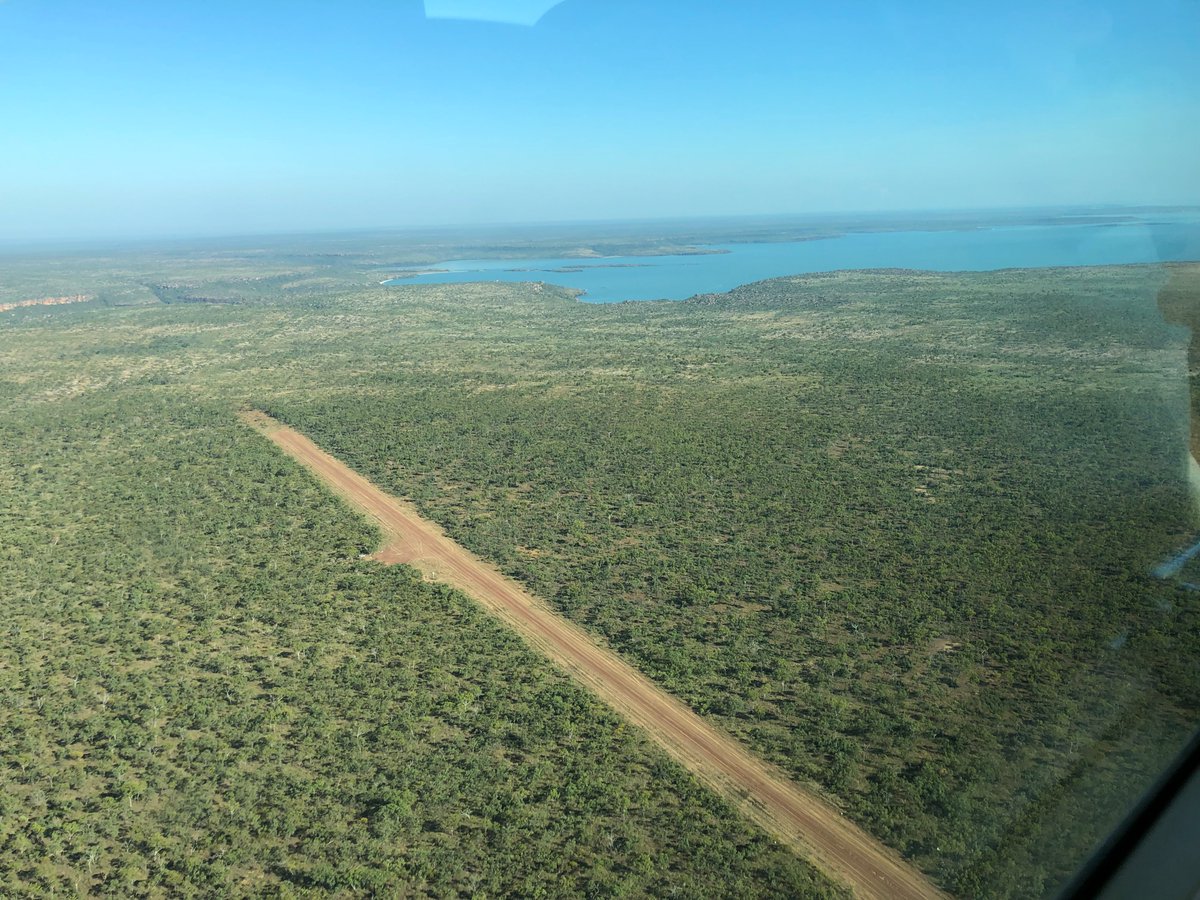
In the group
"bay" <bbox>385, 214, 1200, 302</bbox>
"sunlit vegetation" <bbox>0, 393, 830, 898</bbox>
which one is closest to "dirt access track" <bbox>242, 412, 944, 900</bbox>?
"sunlit vegetation" <bbox>0, 393, 830, 898</bbox>

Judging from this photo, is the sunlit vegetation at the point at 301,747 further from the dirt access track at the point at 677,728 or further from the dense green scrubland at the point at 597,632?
the dirt access track at the point at 677,728

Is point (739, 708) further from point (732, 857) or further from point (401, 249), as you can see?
point (401, 249)

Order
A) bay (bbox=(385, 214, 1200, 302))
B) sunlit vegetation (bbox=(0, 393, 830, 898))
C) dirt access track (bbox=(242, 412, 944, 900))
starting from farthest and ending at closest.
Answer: bay (bbox=(385, 214, 1200, 302)), sunlit vegetation (bbox=(0, 393, 830, 898)), dirt access track (bbox=(242, 412, 944, 900))

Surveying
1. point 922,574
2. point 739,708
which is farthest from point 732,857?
point 922,574

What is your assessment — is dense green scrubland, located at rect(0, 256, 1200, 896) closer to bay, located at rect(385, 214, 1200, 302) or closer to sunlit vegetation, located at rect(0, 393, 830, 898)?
sunlit vegetation, located at rect(0, 393, 830, 898)

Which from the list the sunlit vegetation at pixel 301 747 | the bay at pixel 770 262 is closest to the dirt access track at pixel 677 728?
the sunlit vegetation at pixel 301 747
